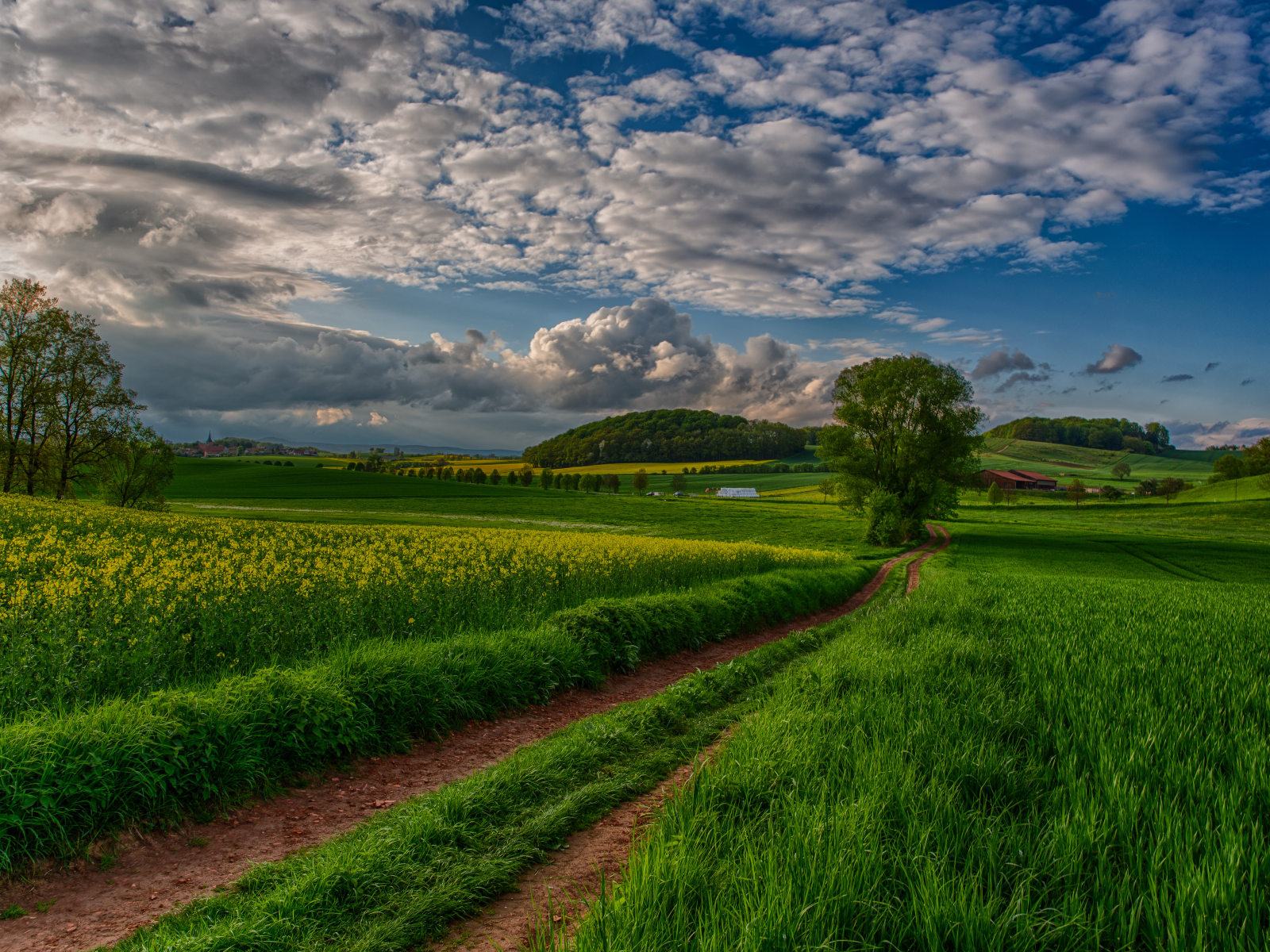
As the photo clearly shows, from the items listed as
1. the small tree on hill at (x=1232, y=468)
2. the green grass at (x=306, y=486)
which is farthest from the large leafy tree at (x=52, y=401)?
the small tree on hill at (x=1232, y=468)

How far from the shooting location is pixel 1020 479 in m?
127

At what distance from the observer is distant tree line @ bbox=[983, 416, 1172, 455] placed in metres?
179

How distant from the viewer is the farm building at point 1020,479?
12069 centimetres

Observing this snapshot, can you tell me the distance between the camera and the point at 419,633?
980 centimetres

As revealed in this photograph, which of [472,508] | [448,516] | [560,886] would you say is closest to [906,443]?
[448,516]

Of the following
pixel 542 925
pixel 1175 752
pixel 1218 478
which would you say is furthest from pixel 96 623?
pixel 1218 478

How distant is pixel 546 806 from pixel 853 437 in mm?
49463

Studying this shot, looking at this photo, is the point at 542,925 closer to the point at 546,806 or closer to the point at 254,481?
the point at 546,806

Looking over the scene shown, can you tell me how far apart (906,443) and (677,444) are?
114017 mm

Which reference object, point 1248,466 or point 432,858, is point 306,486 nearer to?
point 432,858

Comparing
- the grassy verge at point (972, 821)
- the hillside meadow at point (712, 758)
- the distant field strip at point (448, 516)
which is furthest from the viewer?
the distant field strip at point (448, 516)

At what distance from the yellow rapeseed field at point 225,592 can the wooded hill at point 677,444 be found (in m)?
137

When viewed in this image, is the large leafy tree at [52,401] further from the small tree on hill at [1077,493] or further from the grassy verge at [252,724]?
the small tree on hill at [1077,493]

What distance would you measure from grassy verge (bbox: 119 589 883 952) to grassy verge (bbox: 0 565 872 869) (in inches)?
54.4
